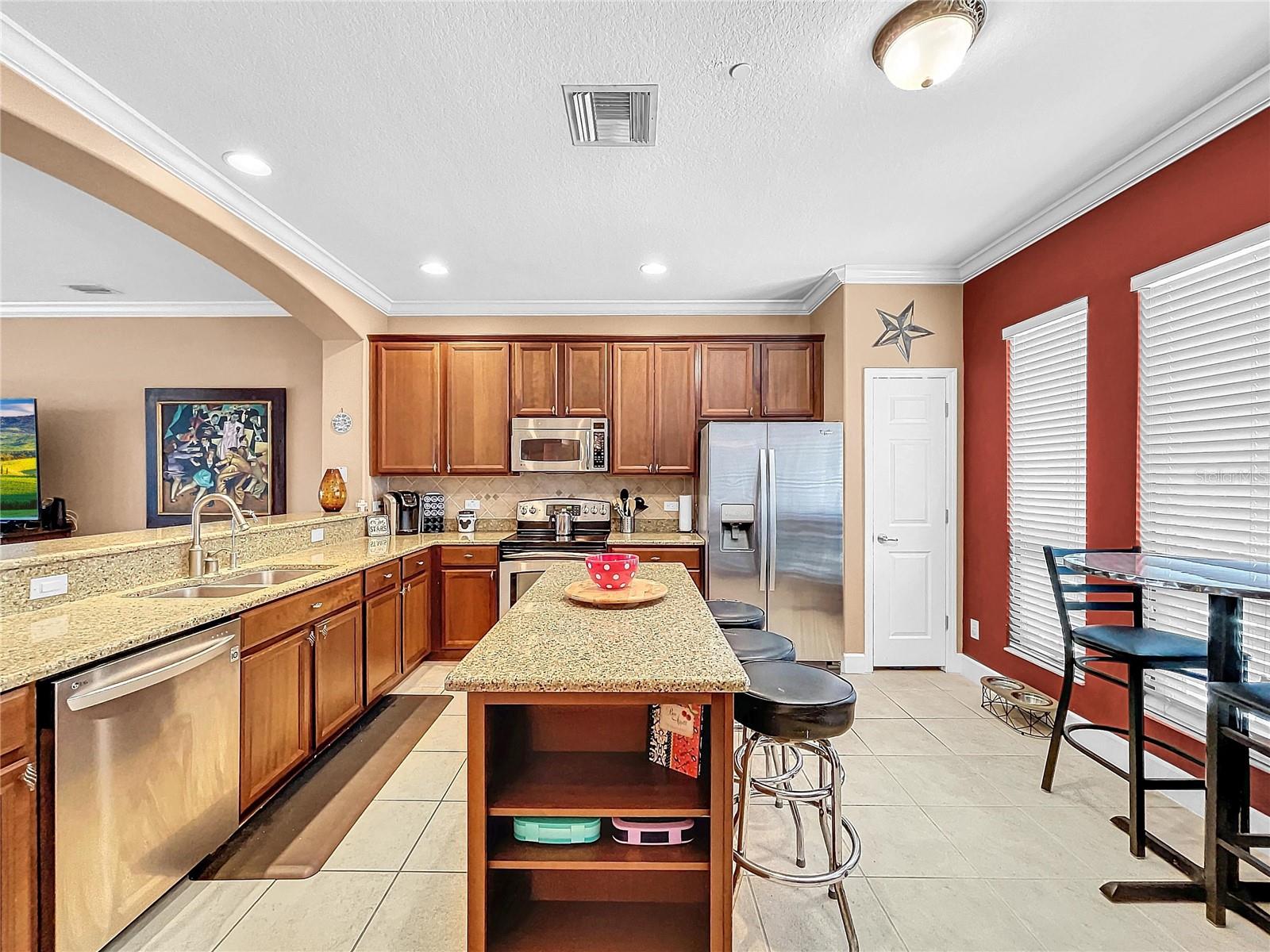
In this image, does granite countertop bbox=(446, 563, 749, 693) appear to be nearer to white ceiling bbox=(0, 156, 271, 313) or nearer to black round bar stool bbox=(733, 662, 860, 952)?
black round bar stool bbox=(733, 662, 860, 952)

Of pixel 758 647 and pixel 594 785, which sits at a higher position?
pixel 758 647

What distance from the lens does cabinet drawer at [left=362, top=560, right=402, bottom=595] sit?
3.18 metres

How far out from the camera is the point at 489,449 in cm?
451

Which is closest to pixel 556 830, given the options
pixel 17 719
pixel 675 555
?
pixel 17 719

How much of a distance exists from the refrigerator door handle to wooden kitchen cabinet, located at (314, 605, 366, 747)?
99.9 inches

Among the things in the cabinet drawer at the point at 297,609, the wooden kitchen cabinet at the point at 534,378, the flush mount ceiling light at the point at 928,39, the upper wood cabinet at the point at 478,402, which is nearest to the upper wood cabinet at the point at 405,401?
the upper wood cabinet at the point at 478,402

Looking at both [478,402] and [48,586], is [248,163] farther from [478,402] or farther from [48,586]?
[478,402]

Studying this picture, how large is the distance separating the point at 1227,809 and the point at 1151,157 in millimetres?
2470

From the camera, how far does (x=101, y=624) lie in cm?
178

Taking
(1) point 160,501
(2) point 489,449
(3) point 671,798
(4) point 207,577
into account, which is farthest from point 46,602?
(1) point 160,501

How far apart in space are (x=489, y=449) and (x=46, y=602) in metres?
2.76

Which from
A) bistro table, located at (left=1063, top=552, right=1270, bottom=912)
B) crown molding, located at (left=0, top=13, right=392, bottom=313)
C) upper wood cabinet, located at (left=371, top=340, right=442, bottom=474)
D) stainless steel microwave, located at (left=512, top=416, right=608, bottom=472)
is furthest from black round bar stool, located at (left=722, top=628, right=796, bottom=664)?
upper wood cabinet, located at (left=371, top=340, right=442, bottom=474)

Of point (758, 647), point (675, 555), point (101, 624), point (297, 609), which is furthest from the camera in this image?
point (675, 555)

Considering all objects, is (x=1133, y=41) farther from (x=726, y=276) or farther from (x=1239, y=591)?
(x=726, y=276)
